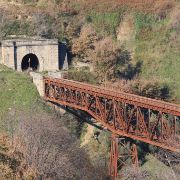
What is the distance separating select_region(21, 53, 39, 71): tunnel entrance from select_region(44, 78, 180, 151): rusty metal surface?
27.5 feet

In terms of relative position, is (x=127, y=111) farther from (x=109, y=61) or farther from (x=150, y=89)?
(x=109, y=61)

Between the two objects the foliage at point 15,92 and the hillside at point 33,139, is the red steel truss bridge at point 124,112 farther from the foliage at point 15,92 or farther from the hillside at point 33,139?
the foliage at point 15,92

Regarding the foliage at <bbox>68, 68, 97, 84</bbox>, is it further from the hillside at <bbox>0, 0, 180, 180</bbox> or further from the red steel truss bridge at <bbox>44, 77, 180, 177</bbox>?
the red steel truss bridge at <bbox>44, 77, 180, 177</bbox>

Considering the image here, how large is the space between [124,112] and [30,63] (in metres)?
17.2

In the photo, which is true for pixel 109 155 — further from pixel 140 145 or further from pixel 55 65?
pixel 55 65

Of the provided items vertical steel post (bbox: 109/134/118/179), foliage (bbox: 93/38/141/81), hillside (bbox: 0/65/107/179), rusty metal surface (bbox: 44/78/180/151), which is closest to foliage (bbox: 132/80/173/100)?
foliage (bbox: 93/38/141/81)

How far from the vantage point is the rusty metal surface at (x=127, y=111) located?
3431 centimetres

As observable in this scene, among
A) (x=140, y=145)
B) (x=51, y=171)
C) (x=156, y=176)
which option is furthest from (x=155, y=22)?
(x=51, y=171)

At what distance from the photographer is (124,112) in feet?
120

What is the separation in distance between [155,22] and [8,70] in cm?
1888

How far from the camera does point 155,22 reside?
58.5 meters

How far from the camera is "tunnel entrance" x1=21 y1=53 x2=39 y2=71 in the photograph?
5083 centimetres

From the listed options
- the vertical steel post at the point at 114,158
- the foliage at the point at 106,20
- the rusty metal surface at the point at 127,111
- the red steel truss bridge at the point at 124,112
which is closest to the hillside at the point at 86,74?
the foliage at the point at 106,20

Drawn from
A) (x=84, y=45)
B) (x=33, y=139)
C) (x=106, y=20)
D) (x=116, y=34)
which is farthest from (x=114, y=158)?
(x=106, y=20)
